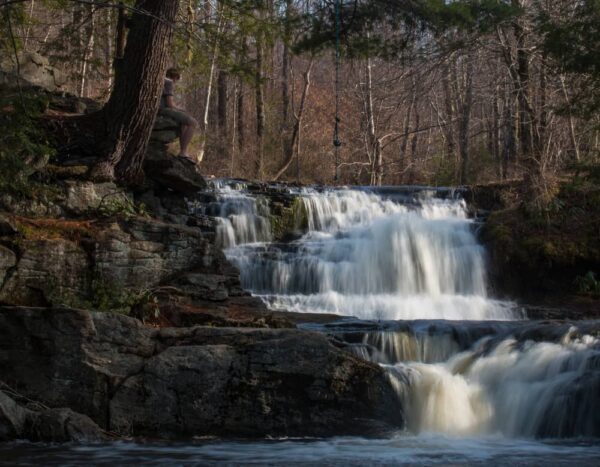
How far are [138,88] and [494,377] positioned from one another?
21.2 ft

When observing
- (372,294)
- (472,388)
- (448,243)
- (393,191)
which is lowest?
(472,388)

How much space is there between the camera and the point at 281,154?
29.0m

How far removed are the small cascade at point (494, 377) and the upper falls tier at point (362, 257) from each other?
127 inches

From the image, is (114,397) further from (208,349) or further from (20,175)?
(20,175)

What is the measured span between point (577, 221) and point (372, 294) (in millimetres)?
4737

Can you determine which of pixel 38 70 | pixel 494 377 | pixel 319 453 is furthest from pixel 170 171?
Answer: pixel 319 453

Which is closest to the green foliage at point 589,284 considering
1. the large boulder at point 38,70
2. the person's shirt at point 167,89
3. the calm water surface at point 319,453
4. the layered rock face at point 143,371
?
the calm water surface at point 319,453

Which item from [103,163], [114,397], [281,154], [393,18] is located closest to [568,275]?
[393,18]

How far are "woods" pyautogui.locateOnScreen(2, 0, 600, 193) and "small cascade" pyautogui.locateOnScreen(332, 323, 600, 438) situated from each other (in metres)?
4.42

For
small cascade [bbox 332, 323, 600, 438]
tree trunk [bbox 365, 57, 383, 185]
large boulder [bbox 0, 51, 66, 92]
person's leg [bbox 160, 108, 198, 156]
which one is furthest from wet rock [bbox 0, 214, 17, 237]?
tree trunk [bbox 365, 57, 383, 185]

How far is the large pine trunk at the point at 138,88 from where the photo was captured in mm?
11570

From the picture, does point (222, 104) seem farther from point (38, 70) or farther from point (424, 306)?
point (424, 306)

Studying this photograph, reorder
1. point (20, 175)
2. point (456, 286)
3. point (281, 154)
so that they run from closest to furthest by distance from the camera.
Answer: point (20, 175) → point (456, 286) → point (281, 154)

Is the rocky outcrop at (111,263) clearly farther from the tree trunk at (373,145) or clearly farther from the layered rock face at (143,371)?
the tree trunk at (373,145)
